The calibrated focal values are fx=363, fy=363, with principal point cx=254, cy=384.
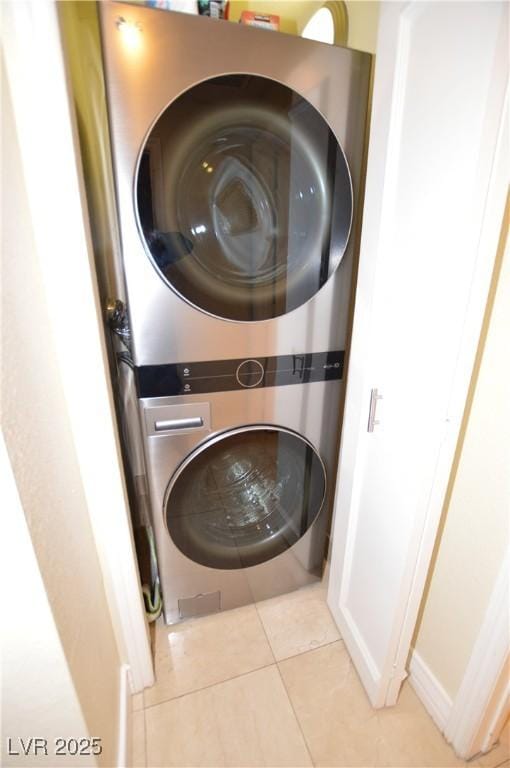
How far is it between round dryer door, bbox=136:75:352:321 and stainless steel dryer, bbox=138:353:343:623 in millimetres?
198

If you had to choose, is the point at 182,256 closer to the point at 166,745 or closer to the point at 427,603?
the point at 427,603

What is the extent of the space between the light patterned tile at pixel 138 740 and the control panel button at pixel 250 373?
99 centimetres

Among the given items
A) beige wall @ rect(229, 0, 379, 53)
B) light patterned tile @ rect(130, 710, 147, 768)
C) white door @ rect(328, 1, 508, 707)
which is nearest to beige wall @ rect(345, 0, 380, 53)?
beige wall @ rect(229, 0, 379, 53)

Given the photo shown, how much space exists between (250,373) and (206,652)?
956 mm

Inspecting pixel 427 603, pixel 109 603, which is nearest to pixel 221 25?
pixel 109 603

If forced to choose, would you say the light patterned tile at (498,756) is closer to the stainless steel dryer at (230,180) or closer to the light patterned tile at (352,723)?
the light patterned tile at (352,723)

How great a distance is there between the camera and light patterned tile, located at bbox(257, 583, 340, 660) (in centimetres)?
123

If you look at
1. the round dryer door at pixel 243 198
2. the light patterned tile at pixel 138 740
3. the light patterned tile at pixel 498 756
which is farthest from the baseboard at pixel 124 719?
the round dryer door at pixel 243 198

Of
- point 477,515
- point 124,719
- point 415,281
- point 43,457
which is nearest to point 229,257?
point 415,281

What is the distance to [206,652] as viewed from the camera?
3.96 feet

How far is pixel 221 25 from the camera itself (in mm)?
752

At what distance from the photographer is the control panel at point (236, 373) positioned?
0.93m

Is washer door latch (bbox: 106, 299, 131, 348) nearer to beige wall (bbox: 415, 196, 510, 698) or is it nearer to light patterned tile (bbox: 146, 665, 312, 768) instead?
beige wall (bbox: 415, 196, 510, 698)

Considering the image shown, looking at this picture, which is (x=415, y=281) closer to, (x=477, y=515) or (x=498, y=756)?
(x=477, y=515)
